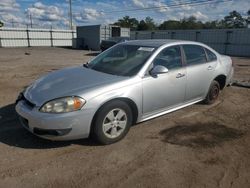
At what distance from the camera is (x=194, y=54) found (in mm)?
4781

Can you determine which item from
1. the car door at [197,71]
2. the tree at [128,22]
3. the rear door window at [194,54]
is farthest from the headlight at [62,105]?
the tree at [128,22]

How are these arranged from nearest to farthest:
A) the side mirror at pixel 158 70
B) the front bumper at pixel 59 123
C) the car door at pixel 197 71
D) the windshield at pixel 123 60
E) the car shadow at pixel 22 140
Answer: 1. the front bumper at pixel 59 123
2. the car shadow at pixel 22 140
3. the side mirror at pixel 158 70
4. the windshield at pixel 123 60
5. the car door at pixel 197 71

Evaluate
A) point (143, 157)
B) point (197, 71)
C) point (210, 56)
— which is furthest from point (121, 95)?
point (210, 56)

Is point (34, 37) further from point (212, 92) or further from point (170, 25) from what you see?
point (170, 25)

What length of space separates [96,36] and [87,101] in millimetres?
28526

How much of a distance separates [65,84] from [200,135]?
234 cm

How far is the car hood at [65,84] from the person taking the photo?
326 cm

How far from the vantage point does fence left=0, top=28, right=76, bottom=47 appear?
31.7 m

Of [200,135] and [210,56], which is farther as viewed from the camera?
[210,56]

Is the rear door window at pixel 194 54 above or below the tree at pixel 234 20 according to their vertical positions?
below

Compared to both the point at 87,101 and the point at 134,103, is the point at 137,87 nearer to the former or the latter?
the point at 134,103

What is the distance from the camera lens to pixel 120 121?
353 cm

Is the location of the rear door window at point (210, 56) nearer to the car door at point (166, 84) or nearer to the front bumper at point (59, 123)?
the car door at point (166, 84)

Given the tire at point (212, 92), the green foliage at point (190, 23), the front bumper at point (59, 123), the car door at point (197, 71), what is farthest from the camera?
the green foliage at point (190, 23)
